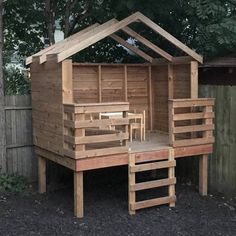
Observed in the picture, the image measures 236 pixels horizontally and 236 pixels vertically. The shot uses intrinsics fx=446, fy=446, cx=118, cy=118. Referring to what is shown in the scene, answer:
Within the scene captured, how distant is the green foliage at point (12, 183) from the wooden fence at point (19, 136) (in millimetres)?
238

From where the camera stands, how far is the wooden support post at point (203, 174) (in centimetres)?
800

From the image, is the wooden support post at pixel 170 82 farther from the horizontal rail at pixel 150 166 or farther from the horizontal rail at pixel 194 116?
the horizontal rail at pixel 150 166

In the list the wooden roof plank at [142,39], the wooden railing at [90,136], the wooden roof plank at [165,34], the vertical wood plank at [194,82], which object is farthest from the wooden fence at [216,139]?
the wooden railing at [90,136]

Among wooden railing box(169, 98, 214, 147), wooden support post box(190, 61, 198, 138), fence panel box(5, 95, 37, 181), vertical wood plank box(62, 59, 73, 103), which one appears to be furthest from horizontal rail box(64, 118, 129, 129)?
fence panel box(5, 95, 37, 181)

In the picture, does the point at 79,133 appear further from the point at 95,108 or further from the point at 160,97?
the point at 160,97

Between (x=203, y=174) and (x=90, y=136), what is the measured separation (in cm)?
243

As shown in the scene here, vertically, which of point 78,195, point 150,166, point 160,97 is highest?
point 160,97

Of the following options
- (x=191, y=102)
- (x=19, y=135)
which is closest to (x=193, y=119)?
(x=191, y=102)

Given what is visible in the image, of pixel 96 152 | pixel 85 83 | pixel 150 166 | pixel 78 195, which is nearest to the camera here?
pixel 96 152

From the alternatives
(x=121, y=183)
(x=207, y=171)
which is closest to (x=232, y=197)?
(x=207, y=171)

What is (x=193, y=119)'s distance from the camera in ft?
26.2

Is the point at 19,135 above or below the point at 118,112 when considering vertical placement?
below

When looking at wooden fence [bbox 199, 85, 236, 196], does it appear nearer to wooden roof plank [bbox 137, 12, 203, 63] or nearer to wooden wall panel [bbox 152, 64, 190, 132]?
wooden wall panel [bbox 152, 64, 190, 132]

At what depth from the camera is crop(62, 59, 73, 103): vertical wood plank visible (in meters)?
6.90
